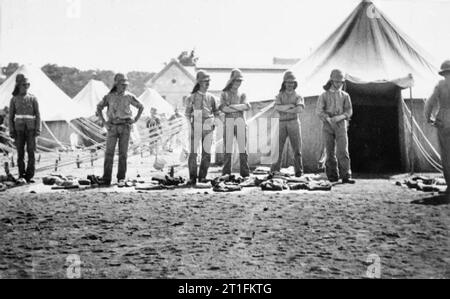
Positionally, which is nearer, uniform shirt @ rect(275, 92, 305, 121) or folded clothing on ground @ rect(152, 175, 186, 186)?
folded clothing on ground @ rect(152, 175, 186, 186)

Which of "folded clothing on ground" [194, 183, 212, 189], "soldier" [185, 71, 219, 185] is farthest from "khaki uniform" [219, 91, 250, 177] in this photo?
"folded clothing on ground" [194, 183, 212, 189]

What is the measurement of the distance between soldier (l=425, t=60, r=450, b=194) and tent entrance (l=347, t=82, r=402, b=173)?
3.54m

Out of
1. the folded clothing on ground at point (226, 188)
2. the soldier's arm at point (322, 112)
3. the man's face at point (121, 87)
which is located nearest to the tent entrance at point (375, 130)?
the soldier's arm at point (322, 112)

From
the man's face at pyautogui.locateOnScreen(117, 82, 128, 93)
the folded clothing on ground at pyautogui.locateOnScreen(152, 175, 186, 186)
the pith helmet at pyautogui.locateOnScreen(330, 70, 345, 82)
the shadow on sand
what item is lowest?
the shadow on sand

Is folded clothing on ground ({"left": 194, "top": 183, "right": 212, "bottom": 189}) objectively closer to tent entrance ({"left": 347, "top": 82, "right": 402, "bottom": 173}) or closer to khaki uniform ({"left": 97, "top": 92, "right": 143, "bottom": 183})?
khaki uniform ({"left": 97, "top": 92, "right": 143, "bottom": 183})

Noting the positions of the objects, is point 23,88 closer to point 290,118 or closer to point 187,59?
point 290,118

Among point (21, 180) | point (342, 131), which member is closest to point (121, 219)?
point (21, 180)

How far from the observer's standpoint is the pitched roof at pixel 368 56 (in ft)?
32.8

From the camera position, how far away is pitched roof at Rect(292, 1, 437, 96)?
394 inches

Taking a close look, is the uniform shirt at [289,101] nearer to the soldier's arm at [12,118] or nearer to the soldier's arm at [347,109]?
the soldier's arm at [347,109]

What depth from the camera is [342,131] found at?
25.0 ft
